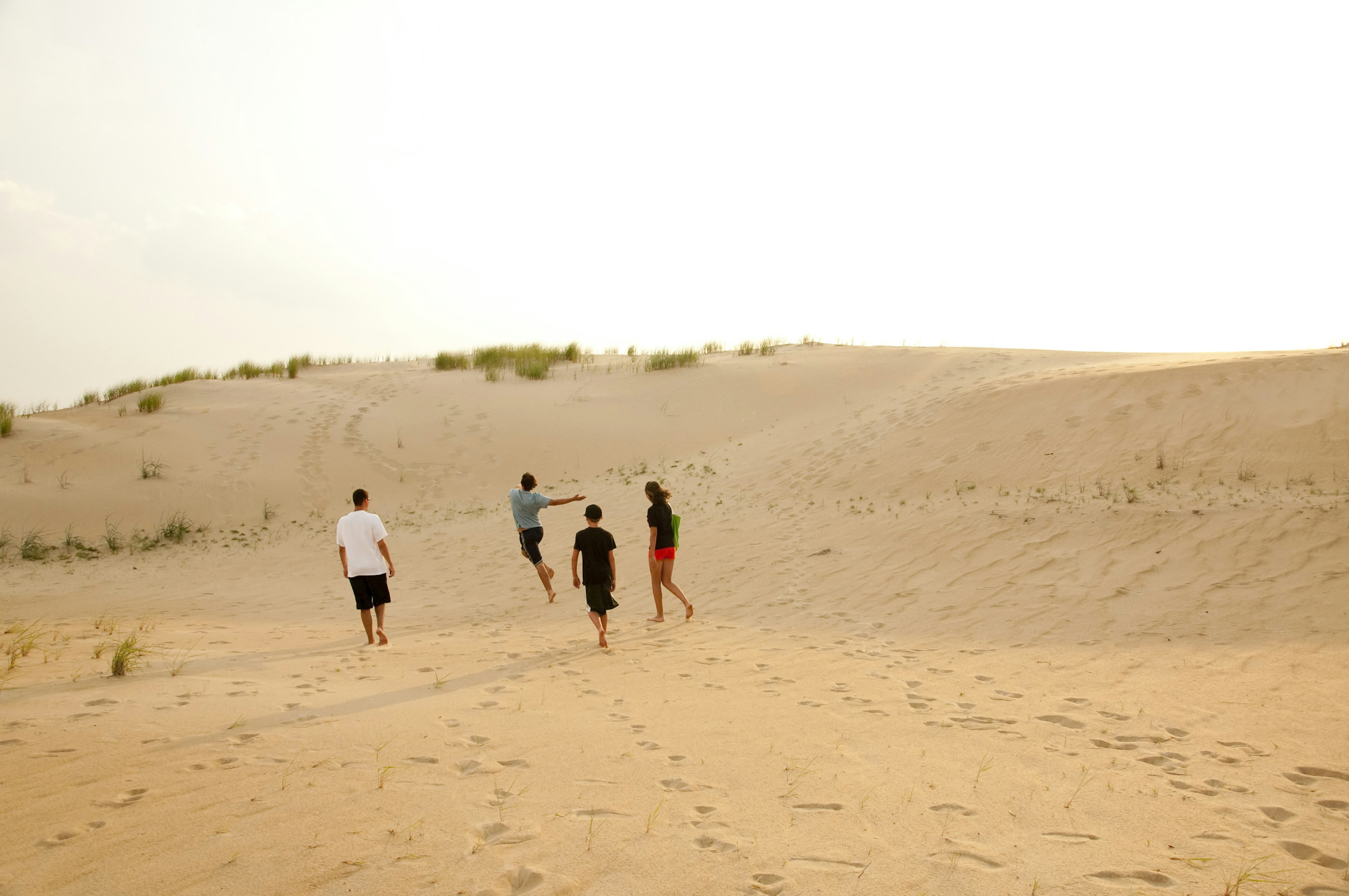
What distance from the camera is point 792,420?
64.3ft

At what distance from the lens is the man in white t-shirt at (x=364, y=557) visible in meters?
7.96

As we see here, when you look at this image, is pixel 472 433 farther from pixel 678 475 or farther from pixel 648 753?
pixel 648 753

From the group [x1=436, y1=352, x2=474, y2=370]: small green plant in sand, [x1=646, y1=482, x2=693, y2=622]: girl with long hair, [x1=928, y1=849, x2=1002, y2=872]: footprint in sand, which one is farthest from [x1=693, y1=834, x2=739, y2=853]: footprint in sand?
[x1=436, y1=352, x2=474, y2=370]: small green plant in sand

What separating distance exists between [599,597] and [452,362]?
1938 centimetres

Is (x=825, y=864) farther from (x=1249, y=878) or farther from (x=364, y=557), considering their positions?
(x=364, y=557)

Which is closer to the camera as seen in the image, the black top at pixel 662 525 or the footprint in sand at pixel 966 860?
the footprint in sand at pixel 966 860

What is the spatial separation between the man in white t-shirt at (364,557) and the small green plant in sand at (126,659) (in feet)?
6.29

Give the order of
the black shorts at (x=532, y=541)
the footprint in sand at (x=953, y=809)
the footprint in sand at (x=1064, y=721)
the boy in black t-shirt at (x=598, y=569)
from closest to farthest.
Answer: the footprint in sand at (x=953, y=809) < the footprint in sand at (x=1064, y=721) < the boy in black t-shirt at (x=598, y=569) < the black shorts at (x=532, y=541)

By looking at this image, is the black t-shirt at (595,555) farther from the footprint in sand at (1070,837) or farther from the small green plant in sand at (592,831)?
the footprint in sand at (1070,837)

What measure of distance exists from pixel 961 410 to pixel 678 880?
Result: 1455 cm

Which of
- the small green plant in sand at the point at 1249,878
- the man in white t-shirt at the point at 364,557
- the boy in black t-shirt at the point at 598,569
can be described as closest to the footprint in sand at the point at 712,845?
the small green plant in sand at the point at 1249,878

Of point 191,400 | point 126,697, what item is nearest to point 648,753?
point 126,697

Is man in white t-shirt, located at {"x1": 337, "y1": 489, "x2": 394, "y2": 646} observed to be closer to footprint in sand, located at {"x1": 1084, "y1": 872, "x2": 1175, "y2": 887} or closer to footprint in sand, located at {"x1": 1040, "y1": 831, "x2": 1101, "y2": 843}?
footprint in sand, located at {"x1": 1040, "y1": 831, "x2": 1101, "y2": 843}

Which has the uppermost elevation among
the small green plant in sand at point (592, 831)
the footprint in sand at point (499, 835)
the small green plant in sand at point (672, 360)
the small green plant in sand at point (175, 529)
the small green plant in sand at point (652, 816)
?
the small green plant in sand at point (672, 360)
